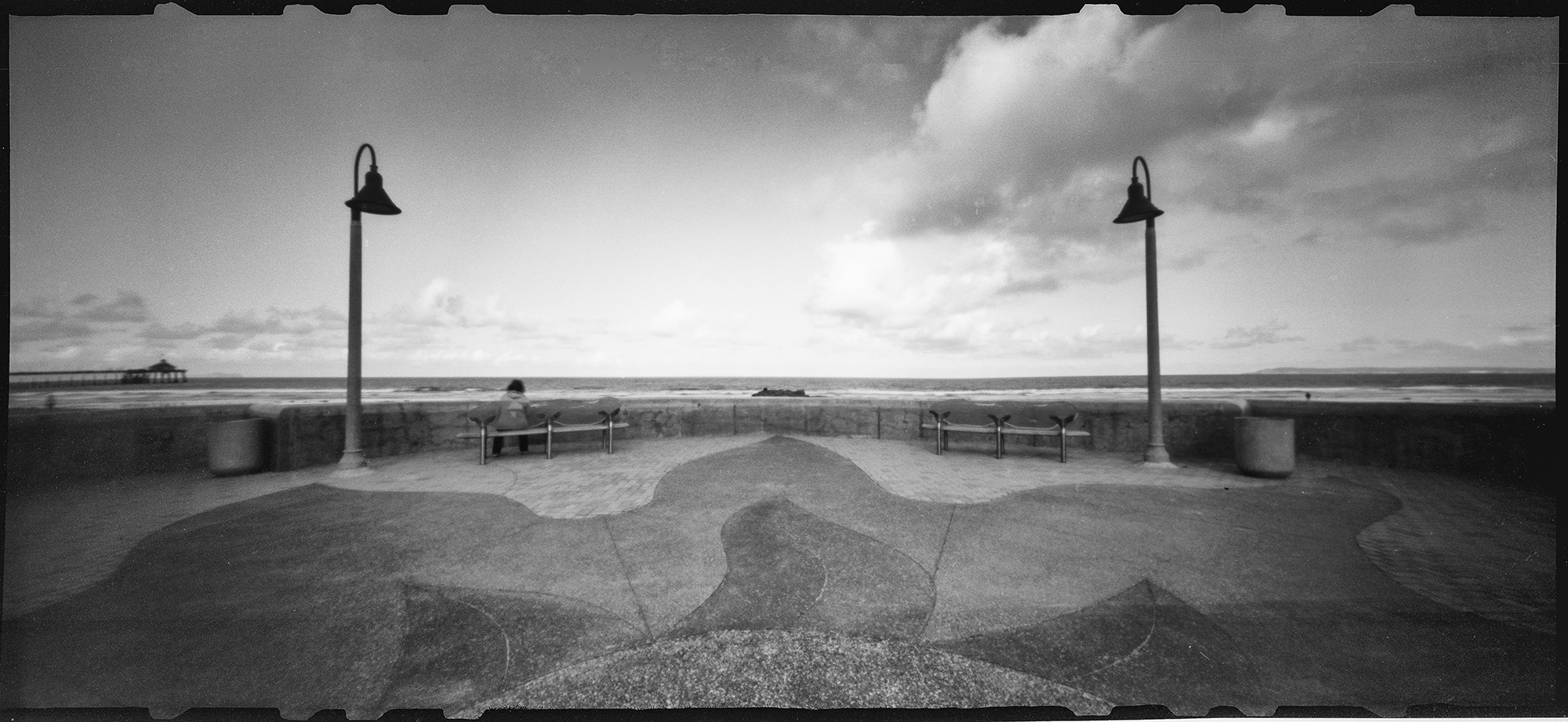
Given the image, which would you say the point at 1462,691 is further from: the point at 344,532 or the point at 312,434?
the point at 312,434

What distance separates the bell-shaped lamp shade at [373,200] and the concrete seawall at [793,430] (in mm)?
2698

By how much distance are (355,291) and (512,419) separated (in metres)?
2.36

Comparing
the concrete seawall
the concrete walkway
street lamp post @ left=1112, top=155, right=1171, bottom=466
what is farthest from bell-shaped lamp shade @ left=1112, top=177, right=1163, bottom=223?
the concrete walkway

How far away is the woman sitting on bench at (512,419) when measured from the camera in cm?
696

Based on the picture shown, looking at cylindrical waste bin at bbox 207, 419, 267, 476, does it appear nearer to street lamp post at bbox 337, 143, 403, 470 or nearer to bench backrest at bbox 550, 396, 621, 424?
street lamp post at bbox 337, 143, 403, 470

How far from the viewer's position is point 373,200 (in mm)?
5941

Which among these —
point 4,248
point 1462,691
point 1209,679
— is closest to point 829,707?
point 1209,679

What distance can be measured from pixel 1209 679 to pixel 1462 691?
42.6 inches

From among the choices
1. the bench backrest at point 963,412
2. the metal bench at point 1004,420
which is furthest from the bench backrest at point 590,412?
the bench backrest at point 963,412

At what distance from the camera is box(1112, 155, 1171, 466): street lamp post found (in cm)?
616

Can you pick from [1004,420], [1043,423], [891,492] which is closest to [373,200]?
[891,492]

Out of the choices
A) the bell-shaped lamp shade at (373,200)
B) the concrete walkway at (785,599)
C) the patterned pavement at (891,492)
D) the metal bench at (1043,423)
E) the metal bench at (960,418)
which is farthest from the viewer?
the metal bench at (960,418)

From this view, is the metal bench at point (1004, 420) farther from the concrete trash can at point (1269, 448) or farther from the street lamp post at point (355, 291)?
the street lamp post at point (355, 291)

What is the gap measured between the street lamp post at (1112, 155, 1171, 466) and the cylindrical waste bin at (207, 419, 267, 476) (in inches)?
413
